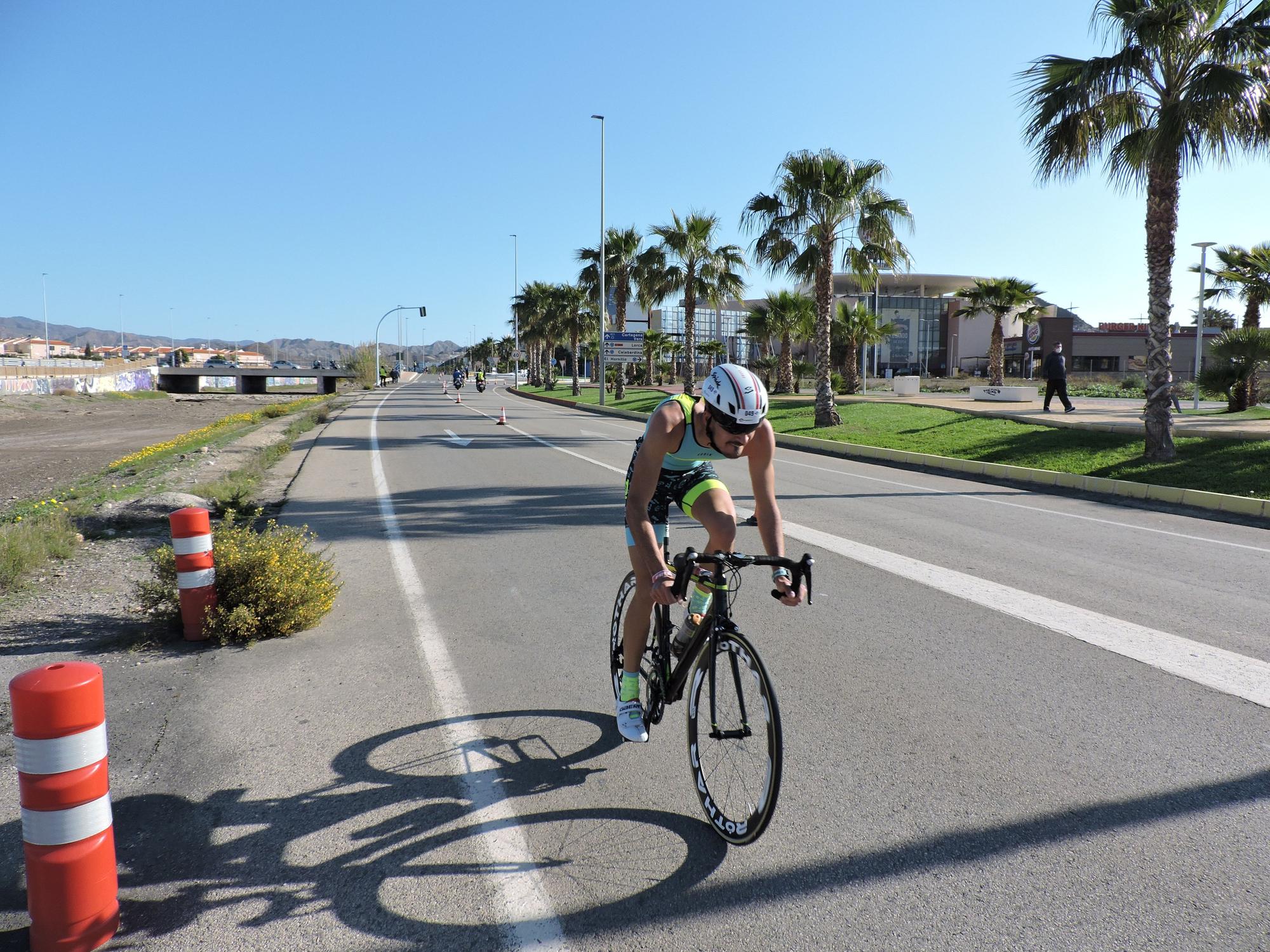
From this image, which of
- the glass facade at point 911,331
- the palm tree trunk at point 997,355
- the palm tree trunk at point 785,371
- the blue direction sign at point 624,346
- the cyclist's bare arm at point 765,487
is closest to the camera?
the cyclist's bare arm at point 765,487

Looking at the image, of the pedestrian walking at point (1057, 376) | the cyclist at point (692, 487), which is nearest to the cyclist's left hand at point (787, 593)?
the cyclist at point (692, 487)

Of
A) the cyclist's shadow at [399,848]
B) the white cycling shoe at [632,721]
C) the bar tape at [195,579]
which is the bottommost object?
the cyclist's shadow at [399,848]

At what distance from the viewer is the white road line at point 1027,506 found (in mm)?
8945

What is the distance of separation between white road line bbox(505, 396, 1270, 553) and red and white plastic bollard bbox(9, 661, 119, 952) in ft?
31.6

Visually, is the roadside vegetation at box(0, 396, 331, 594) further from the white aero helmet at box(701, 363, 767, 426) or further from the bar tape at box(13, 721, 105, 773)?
the white aero helmet at box(701, 363, 767, 426)

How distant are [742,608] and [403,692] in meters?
2.48

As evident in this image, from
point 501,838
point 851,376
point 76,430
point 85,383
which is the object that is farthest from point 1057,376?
point 85,383

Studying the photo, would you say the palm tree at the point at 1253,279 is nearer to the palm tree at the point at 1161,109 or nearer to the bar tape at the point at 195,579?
the palm tree at the point at 1161,109

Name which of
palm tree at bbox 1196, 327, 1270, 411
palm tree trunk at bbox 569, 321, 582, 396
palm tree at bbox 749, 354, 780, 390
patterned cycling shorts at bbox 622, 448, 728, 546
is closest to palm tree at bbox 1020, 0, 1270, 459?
palm tree at bbox 1196, 327, 1270, 411

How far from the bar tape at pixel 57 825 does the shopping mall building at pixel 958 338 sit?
3787cm

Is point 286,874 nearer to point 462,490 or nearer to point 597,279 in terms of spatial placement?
point 462,490

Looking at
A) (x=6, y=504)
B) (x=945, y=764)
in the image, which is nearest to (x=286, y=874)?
(x=945, y=764)

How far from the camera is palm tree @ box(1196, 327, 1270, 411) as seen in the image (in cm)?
1844

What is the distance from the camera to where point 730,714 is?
125 inches
